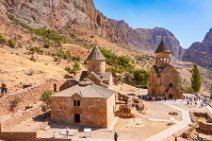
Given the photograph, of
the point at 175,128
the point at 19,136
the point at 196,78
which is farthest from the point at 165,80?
the point at 19,136

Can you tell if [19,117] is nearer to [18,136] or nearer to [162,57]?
[18,136]

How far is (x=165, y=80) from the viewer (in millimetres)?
43844

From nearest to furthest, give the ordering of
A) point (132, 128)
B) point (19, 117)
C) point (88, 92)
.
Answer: point (19, 117) → point (132, 128) → point (88, 92)

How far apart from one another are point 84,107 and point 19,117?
5906 mm

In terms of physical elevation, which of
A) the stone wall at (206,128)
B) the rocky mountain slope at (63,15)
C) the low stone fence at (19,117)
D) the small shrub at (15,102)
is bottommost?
the stone wall at (206,128)

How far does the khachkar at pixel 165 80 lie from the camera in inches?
1709

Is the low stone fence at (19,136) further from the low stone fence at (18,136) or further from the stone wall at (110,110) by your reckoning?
the stone wall at (110,110)

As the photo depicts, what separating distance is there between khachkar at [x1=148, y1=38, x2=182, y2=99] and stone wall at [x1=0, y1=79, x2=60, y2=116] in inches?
659

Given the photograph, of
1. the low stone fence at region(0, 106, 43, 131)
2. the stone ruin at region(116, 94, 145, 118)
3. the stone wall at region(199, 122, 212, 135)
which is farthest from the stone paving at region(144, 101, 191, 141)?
the low stone fence at region(0, 106, 43, 131)

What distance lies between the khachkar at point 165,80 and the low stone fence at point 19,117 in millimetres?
21415

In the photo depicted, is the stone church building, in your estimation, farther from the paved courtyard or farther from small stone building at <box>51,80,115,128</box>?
the paved courtyard

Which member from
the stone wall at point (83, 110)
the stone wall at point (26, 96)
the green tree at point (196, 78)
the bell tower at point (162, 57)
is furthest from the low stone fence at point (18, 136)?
the green tree at point (196, 78)

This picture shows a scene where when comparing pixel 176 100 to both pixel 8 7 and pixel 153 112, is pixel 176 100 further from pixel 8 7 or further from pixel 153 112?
pixel 8 7

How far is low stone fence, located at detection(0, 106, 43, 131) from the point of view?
22791 mm
